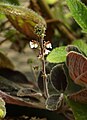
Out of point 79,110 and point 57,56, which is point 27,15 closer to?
point 57,56

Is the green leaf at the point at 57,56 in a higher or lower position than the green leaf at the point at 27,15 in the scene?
lower

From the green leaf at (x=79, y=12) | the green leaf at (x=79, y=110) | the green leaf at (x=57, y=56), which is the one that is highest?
the green leaf at (x=79, y=12)

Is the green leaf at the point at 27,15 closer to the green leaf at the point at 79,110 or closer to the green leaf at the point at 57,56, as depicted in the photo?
the green leaf at the point at 57,56

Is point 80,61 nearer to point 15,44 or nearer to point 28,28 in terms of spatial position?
point 28,28

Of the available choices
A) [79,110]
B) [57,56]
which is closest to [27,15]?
[57,56]

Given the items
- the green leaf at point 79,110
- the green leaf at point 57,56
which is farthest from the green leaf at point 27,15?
the green leaf at point 79,110

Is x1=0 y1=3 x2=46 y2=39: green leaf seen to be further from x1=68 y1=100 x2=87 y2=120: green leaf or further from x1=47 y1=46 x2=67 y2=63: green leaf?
x1=68 y1=100 x2=87 y2=120: green leaf
